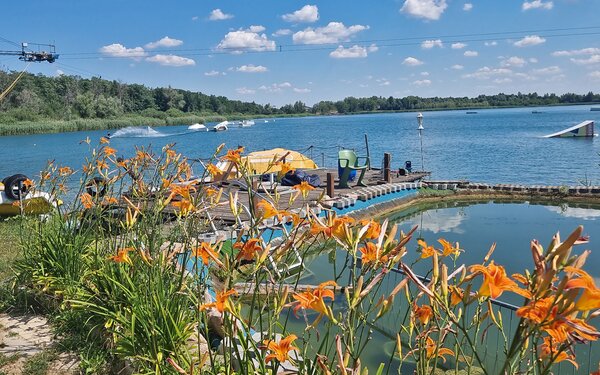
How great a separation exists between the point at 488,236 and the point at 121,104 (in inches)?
2834

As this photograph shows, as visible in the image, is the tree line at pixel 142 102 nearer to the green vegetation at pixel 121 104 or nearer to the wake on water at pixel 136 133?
the green vegetation at pixel 121 104

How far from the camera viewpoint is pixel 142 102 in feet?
274

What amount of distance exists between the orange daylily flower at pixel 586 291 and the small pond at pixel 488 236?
3999 millimetres

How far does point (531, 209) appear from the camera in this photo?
13.5 metres

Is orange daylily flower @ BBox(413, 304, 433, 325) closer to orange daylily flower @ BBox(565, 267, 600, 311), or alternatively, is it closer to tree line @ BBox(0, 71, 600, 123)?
orange daylily flower @ BBox(565, 267, 600, 311)

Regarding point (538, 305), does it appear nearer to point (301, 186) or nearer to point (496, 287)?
point (496, 287)

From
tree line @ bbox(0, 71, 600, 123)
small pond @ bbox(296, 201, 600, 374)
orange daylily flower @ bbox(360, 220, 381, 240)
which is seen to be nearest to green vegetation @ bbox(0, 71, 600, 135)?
tree line @ bbox(0, 71, 600, 123)

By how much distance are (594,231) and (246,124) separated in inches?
3251

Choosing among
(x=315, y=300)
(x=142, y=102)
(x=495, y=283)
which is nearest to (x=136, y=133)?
(x=142, y=102)

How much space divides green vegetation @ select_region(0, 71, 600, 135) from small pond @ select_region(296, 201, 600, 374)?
158 feet

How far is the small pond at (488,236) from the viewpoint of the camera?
16.3 ft

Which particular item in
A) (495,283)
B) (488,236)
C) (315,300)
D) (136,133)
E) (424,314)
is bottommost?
(488,236)

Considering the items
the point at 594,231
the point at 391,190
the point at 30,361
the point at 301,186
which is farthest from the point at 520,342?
the point at 391,190

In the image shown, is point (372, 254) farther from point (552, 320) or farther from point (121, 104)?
point (121, 104)
